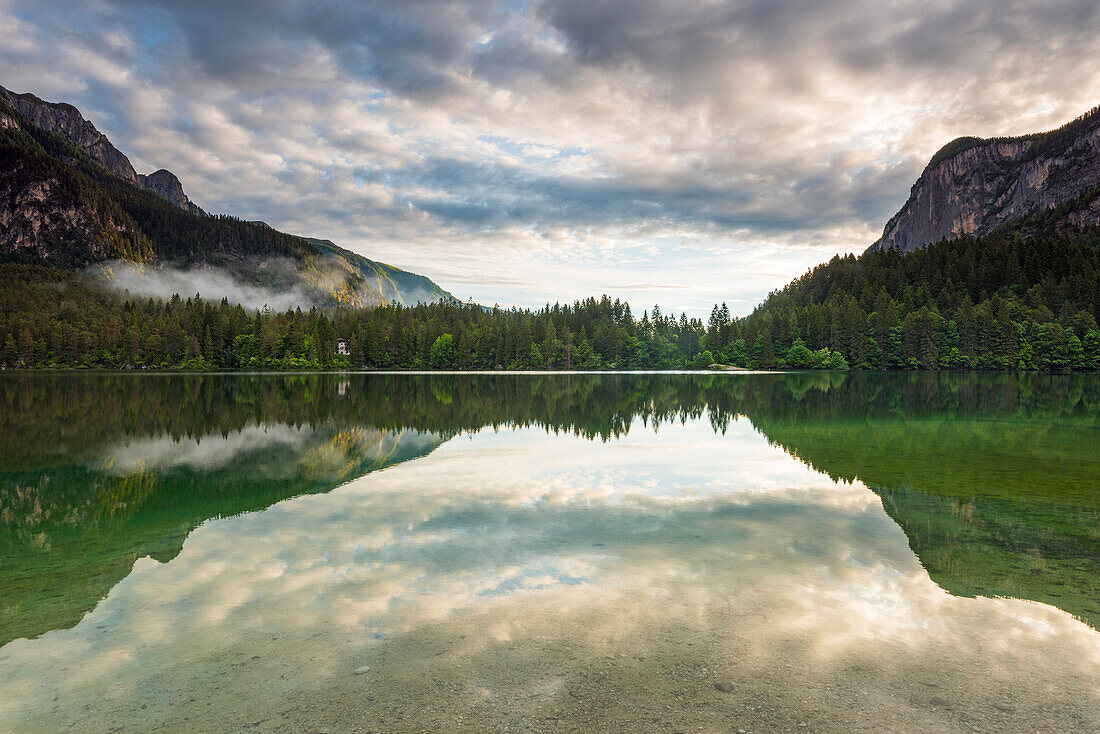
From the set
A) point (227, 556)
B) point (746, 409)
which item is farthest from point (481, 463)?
point (746, 409)

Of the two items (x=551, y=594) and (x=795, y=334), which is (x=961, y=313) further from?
(x=551, y=594)

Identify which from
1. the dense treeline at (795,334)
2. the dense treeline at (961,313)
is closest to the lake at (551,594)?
the dense treeline at (961,313)

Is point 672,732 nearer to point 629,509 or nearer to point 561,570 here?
point 561,570

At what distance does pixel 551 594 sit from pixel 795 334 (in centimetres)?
16597

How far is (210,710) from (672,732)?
15.1ft

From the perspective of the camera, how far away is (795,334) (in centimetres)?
15988

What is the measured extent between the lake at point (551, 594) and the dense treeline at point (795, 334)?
138310mm

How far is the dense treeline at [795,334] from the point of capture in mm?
133875

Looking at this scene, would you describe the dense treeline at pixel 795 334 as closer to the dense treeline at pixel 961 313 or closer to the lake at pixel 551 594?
the dense treeline at pixel 961 313

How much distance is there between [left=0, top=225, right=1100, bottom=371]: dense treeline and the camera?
134 metres

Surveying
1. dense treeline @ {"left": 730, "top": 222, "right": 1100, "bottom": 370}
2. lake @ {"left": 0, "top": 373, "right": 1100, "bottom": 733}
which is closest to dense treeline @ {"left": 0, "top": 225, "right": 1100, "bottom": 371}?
dense treeline @ {"left": 730, "top": 222, "right": 1100, "bottom": 370}

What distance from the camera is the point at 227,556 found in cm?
1091

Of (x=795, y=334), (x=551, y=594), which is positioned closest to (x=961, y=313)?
(x=795, y=334)

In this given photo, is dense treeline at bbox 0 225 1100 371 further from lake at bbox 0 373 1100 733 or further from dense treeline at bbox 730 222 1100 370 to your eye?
lake at bbox 0 373 1100 733
